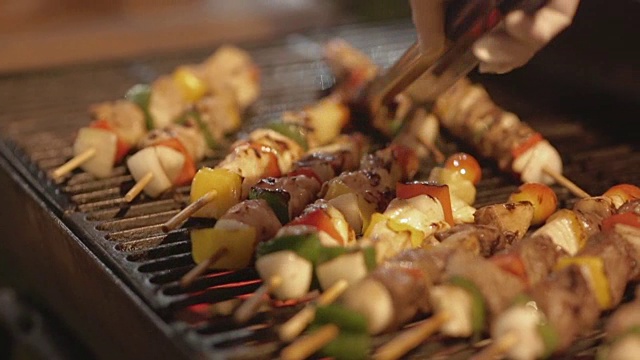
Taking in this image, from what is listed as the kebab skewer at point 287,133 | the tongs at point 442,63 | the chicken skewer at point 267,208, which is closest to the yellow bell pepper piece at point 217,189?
the kebab skewer at point 287,133

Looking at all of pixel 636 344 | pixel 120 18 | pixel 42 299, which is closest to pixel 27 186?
pixel 42 299

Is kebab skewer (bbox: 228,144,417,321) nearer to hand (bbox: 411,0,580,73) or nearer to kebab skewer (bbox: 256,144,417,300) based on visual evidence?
kebab skewer (bbox: 256,144,417,300)

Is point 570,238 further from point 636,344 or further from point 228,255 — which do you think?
point 228,255

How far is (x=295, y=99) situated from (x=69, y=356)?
1.80 m

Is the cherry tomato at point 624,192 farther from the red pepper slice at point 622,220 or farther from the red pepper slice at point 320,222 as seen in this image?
the red pepper slice at point 320,222

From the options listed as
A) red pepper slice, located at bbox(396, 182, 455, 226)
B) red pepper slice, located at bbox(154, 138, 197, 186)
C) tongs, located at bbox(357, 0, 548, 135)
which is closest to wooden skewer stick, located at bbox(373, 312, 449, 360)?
red pepper slice, located at bbox(396, 182, 455, 226)

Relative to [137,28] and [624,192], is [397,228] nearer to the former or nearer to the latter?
[624,192]

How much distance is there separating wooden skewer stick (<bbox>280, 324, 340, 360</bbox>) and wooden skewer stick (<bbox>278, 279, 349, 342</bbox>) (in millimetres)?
33

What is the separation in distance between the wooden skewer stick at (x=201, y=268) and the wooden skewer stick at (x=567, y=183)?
1.47m

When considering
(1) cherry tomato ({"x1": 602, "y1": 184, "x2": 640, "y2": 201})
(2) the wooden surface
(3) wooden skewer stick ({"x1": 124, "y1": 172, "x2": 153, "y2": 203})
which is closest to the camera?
(1) cherry tomato ({"x1": 602, "y1": 184, "x2": 640, "y2": 201})

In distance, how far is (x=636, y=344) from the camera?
2.41 meters

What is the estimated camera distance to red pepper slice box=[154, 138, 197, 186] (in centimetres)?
388

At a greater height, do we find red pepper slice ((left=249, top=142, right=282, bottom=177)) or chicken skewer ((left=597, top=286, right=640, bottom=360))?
red pepper slice ((left=249, top=142, right=282, bottom=177))

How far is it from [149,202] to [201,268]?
3.20 feet
